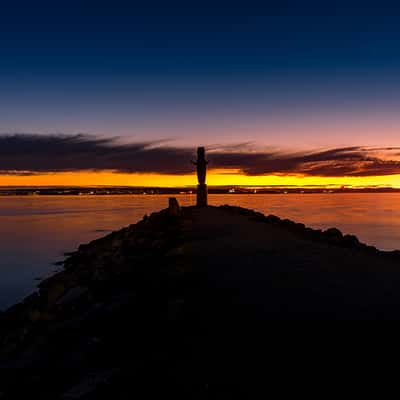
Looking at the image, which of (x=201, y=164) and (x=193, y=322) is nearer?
(x=193, y=322)

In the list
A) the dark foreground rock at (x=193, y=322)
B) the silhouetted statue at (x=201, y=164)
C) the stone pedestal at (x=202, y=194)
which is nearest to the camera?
the dark foreground rock at (x=193, y=322)

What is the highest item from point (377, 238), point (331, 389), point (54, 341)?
point (331, 389)

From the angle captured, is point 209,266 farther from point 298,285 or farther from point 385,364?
point 385,364

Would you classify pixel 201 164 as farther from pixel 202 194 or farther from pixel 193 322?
pixel 193 322

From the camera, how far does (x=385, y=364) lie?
4102 millimetres

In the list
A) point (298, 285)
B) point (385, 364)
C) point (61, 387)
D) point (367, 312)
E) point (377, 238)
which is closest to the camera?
point (385, 364)

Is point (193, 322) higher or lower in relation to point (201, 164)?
lower

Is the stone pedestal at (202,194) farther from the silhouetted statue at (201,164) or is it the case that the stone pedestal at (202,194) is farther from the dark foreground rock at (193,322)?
the dark foreground rock at (193,322)

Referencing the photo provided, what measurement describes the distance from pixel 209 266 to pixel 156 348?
4.10 m

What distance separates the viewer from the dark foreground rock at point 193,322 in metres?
3.94

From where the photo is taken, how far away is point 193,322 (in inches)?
204

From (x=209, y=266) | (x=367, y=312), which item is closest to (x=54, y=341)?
(x=209, y=266)

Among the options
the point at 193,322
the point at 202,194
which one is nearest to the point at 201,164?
the point at 202,194

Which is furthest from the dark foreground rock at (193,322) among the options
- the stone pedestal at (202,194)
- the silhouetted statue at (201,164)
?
the stone pedestal at (202,194)
